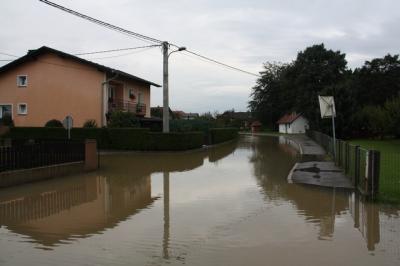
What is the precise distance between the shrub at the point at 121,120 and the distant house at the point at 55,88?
8.96 feet

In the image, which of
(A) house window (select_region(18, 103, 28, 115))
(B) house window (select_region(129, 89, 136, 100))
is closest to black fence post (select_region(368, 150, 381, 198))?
(B) house window (select_region(129, 89, 136, 100))

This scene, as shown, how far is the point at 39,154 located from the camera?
16.1m

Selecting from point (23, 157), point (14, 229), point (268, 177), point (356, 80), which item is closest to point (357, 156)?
point (268, 177)

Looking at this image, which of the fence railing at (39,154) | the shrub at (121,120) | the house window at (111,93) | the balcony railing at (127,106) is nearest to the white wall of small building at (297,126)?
the balcony railing at (127,106)

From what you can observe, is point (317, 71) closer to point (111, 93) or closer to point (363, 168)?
point (111, 93)

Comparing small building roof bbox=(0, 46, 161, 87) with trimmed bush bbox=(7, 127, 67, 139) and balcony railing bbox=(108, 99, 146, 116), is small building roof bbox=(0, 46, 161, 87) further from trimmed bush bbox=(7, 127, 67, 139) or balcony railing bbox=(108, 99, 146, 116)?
trimmed bush bbox=(7, 127, 67, 139)

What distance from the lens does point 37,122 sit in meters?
39.2

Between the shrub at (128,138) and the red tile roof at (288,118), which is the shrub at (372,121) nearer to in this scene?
the shrub at (128,138)

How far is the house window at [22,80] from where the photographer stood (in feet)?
130

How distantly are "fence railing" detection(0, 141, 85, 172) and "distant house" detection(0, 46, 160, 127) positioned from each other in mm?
19288

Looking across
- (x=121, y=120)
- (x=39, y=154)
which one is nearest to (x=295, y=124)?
(x=121, y=120)

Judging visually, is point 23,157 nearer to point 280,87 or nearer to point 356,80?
point 356,80

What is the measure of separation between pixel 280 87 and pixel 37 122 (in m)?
64.7

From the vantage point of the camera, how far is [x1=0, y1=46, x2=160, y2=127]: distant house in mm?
37562
